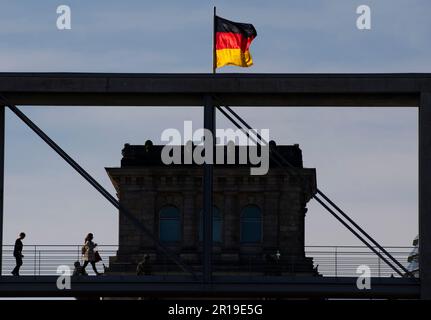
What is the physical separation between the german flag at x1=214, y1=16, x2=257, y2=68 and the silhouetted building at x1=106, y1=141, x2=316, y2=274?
2563 inches

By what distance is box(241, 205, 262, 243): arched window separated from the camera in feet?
399

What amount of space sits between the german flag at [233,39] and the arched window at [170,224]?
67051 millimetres

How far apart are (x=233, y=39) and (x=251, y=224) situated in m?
70.6

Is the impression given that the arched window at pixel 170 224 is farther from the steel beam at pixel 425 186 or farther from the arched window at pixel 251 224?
the steel beam at pixel 425 186

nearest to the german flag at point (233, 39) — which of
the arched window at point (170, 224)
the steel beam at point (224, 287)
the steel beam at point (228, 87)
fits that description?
the steel beam at point (228, 87)

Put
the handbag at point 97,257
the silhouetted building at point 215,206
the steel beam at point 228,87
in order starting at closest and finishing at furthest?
the steel beam at point 228,87 → the handbag at point 97,257 → the silhouetted building at point 215,206

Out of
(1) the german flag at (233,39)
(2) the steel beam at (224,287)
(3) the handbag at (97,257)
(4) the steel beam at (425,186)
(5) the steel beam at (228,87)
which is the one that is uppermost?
(1) the german flag at (233,39)

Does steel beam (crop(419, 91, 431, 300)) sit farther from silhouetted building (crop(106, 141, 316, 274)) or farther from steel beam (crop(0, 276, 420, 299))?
silhouetted building (crop(106, 141, 316, 274))

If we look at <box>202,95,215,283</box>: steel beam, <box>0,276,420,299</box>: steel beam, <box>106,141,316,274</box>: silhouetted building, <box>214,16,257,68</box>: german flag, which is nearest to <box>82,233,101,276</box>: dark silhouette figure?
<box>0,276,420,299</box>: steel beam

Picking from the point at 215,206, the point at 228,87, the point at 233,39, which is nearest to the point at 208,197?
the point at 228,87

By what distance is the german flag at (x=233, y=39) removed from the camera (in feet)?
175
